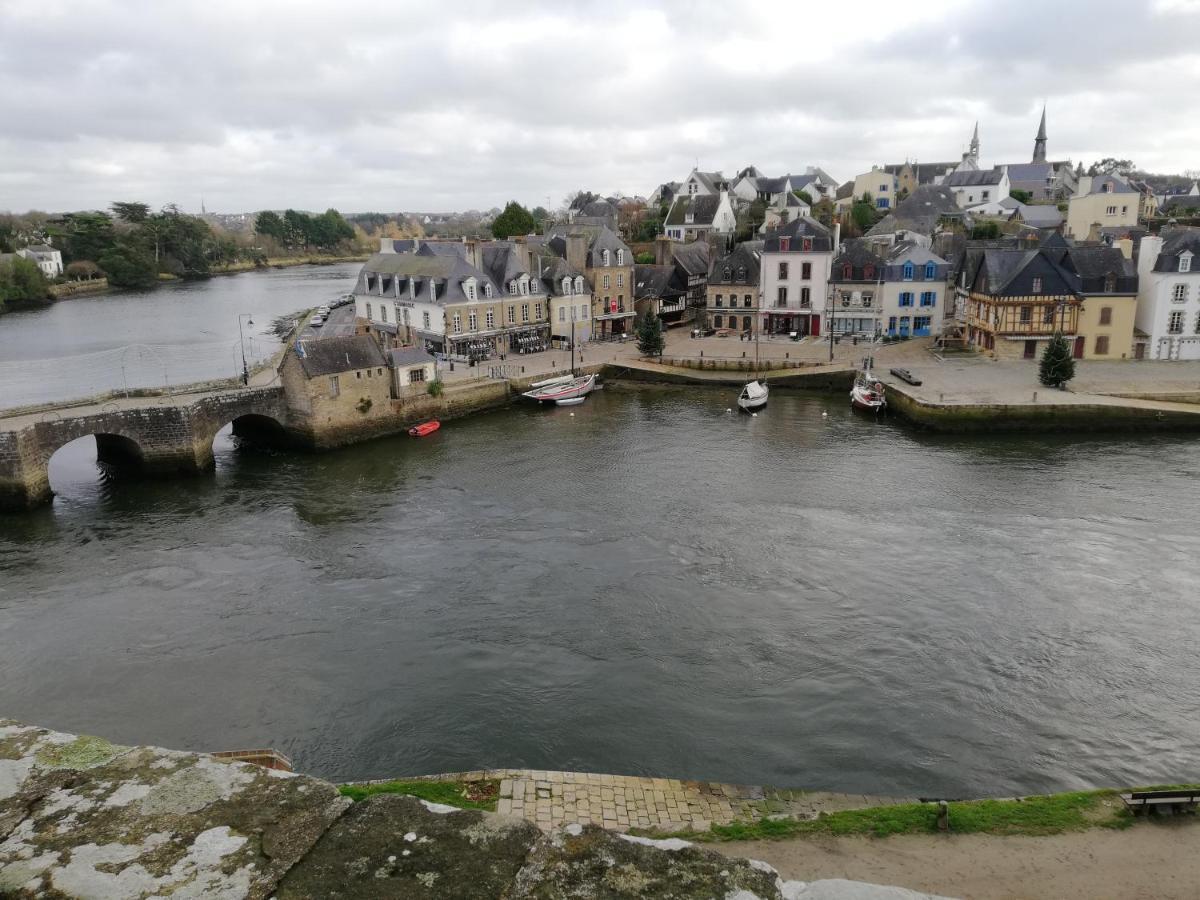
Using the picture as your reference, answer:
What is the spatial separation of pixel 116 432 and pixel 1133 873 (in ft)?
108

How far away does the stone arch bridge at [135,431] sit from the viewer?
28453 mm

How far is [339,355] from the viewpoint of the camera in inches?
1427

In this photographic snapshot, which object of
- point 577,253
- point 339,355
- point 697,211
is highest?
point 697,211

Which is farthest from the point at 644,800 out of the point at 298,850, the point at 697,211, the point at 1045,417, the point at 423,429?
the point at 697,211

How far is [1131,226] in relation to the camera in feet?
211

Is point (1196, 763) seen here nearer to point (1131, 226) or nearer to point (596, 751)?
A: point (596, 751)

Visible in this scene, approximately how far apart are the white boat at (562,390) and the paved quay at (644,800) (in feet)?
98.0

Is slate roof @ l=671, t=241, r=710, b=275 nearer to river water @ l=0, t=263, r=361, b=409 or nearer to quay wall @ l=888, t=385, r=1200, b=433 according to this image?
quay wall @ l=888, t=385, r=1200, b=433

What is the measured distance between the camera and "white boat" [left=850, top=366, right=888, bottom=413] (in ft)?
129

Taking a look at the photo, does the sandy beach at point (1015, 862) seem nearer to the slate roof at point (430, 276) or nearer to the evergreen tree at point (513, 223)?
the slate roof at point (430, 276)

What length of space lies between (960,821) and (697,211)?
71.5 metres

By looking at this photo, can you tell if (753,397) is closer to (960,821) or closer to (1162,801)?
(1162,801)

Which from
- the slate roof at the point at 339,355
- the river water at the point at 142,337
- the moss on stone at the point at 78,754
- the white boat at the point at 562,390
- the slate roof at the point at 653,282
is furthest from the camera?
the slate roof at the point at 653,282

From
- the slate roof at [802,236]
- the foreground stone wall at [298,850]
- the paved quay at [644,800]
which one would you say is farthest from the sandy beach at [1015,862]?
the slate roof at [802,236]
